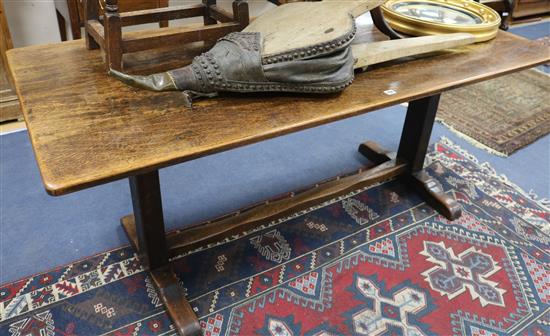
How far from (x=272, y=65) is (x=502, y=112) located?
212cm

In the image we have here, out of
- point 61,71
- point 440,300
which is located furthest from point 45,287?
point 440,300

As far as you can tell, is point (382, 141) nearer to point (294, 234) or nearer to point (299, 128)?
point (294, 234)

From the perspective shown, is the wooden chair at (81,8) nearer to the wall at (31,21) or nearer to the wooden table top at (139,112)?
the wall at (31,21)

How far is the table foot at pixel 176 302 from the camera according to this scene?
1.36 meters

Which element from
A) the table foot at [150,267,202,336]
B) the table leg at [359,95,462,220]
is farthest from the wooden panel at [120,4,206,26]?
the table leg at [359,95,462,220]

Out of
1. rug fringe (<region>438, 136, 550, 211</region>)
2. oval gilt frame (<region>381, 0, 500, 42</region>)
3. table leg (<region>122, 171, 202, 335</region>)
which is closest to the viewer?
table leg (<region>122, 171, 202, 335</region>)

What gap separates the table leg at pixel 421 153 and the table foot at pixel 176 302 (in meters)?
1.10

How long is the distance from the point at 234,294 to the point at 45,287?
1.99ft

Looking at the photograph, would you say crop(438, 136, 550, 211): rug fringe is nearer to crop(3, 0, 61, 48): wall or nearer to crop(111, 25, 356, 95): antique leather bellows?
crop(111, 25, 356, 95): antique leather bellows

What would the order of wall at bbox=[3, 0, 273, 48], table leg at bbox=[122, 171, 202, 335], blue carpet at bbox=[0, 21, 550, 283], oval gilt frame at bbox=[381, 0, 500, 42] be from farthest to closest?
wall at bbox=[3, 0, 273, 48], blue carpet at bbox=[0, 21, 550, 283], oval gilt frame at bbox=[381, 0, 500, 42], table leg at bbox=[122, 171, 202, 335]

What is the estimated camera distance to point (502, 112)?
276cm

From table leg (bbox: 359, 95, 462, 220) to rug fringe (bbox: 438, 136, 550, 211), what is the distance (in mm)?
317

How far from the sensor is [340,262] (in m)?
1.67

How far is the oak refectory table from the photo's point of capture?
0.92 meters
